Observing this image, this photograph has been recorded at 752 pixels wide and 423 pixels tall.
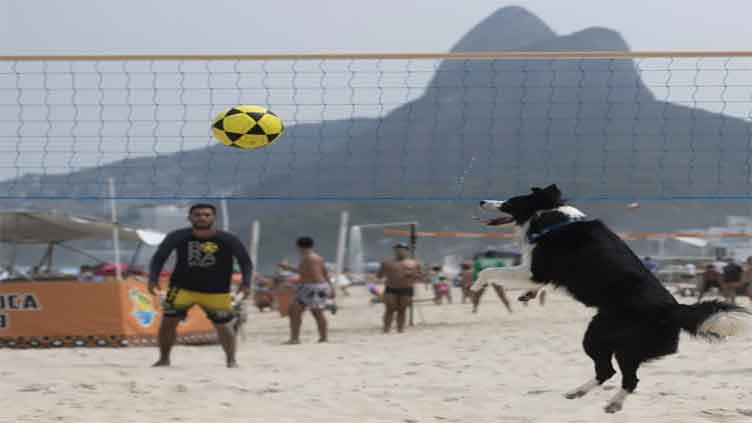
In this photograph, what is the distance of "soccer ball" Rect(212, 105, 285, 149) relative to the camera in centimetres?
654

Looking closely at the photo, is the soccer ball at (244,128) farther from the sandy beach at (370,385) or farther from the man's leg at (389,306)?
the man's leg at (389,306)

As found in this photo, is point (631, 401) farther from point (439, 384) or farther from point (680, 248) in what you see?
point (680, 248)

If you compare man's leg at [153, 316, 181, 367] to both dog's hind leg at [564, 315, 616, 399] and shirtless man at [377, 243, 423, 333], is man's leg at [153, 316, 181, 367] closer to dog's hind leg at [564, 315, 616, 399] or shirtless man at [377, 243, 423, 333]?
dog's hind leg at [564, 315, 616, 399]

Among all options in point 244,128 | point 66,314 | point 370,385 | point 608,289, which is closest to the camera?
point 608,289

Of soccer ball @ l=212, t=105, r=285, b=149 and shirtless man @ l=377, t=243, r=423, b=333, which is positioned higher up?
soccer ball @ l=212, t=105, r=285, b=149

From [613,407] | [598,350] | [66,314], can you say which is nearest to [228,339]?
[66,314]

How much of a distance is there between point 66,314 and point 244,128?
4921mm

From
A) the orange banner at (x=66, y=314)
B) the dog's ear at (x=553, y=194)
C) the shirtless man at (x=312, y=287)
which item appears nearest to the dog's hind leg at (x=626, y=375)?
the dog's ear at (x=553, y=194)

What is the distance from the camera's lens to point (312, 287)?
11.3 m

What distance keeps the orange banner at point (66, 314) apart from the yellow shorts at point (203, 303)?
2.82m

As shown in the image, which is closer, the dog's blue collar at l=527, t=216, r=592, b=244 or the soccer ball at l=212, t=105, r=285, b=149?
the dog's blue collar at l=527, t=216, r=592, b=244

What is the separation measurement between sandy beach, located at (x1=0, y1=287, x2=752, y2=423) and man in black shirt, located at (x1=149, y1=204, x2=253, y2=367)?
32 cm

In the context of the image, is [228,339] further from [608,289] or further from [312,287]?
[608,289]

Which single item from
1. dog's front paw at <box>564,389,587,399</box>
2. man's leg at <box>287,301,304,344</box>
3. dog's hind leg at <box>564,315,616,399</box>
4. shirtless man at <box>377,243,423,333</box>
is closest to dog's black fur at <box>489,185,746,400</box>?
dog's hind leg at <box>564,315,616,399</box>
